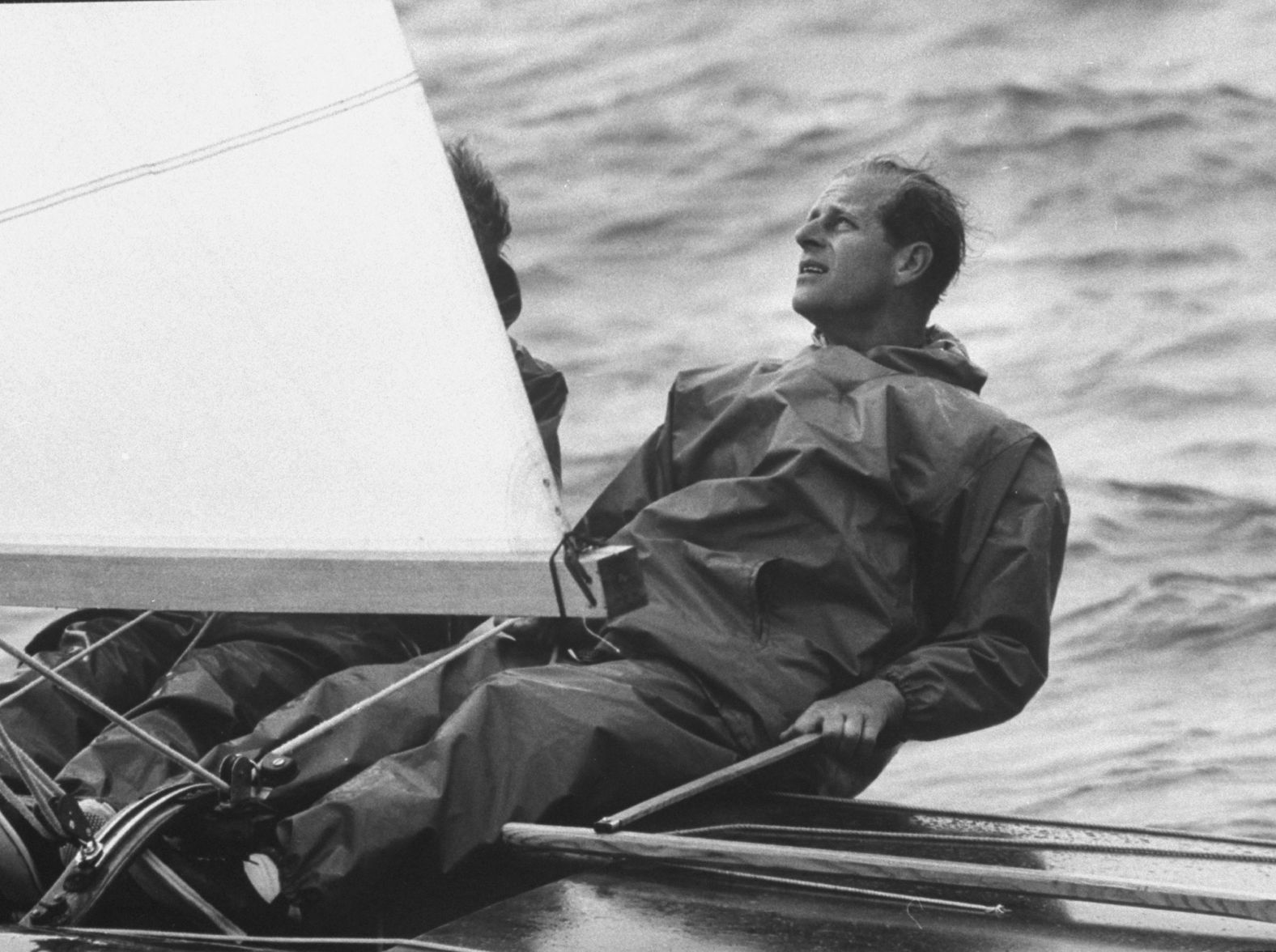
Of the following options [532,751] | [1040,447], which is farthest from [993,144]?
[532,751]

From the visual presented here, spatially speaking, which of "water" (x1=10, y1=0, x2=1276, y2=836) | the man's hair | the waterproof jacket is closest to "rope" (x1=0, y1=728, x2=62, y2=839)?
the waterproof jacket

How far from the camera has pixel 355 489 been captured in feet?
6.63

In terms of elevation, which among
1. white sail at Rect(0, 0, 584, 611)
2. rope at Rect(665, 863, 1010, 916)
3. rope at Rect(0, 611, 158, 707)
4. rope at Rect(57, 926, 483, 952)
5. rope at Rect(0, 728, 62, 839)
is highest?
white sail at Rect(0, 0, 584, 611)

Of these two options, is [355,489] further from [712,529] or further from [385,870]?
[712,529]

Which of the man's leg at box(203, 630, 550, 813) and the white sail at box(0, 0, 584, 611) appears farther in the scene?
the man's leg at box(203, 630, 550, 813)

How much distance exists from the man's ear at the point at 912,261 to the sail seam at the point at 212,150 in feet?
3.36

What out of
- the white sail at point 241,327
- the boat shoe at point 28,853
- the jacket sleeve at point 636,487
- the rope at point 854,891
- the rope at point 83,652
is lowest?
the jacket sleeve at point 636,487

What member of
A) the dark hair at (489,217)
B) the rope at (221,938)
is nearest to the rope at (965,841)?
the rope at (221,938)

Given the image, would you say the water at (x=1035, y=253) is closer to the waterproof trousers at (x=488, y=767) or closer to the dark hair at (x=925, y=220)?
the dark hair at (x=925, y=220)

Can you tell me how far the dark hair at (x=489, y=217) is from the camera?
11.3ft

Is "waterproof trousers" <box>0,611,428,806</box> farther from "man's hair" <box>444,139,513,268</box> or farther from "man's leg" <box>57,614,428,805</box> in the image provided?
"man's hair" <box>444,139,513,268</box>

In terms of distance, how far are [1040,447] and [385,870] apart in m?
1.01

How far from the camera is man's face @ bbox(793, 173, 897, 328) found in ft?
9.78

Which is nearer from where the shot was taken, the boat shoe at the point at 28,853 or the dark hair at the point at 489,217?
the boat shoe at the point at 28,853
